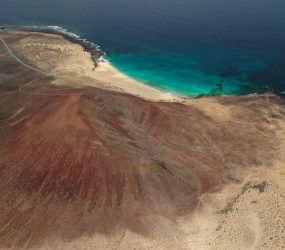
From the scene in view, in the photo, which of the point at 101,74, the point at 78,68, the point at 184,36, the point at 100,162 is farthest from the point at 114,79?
the point at 100,162

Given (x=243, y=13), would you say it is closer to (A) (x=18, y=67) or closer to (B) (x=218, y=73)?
(B) (x=218, y=73)

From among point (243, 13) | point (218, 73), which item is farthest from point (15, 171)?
point (243, 13)

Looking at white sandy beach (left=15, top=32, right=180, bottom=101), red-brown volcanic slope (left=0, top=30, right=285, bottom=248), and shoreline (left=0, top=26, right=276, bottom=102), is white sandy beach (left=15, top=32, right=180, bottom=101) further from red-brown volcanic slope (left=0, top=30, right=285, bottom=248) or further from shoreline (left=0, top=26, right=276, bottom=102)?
red-brown volcanic slope (left=0, top=30, right=285, bottom=248)

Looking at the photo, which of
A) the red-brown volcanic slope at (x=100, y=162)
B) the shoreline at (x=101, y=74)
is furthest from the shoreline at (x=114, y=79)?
the red-brown volcanic slope at (x=100, y=162)

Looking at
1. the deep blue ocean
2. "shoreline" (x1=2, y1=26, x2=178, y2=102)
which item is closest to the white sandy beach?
"shoreline" (x1=2, y1=26, x2=178, y2=102)

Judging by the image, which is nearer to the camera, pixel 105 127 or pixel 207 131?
pixel 105 127
